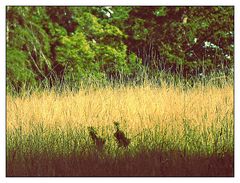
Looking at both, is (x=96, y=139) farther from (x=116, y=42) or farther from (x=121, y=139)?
(x=116, y=42)

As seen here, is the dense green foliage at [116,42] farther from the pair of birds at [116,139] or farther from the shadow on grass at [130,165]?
the shadow on grass at [130,165]

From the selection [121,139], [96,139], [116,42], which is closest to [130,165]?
[121,139]

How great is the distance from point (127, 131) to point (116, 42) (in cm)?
120

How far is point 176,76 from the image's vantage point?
5742mm

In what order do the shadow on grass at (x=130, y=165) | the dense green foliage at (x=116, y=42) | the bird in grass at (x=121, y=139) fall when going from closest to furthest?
the shadow on grass at (x=130, y=165), the bird in grass at (x=121, y=139), the dense green foliage at (x=116, y=42)

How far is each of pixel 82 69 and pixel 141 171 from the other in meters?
1.54

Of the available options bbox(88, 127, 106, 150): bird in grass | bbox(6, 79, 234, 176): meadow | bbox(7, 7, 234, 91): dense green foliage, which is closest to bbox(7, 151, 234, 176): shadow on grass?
bbox(6, 79, 234, 176): meadow

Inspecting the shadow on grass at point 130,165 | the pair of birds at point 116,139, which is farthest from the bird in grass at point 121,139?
the shadow on grass at point 130,165

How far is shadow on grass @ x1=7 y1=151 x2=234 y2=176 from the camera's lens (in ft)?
15.8

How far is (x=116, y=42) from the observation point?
226 inches

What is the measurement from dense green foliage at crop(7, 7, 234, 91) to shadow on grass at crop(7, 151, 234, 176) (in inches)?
40.5

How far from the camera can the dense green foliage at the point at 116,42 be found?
549 cm

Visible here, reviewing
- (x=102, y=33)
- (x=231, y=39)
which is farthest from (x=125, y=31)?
(x=231, y=39)

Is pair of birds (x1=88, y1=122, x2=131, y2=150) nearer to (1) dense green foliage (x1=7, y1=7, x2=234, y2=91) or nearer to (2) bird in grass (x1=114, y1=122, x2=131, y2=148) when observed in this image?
(2) bird in grass (x1=114, y1=122, x2=131, y2=148)
